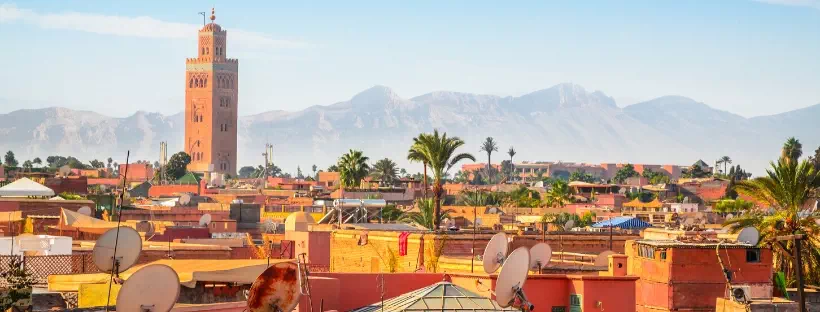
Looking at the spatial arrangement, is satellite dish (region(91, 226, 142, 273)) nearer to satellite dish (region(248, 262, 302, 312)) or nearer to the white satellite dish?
satellite dish (region(248, 262, 302, 312))

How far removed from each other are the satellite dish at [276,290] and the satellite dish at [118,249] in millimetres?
2109

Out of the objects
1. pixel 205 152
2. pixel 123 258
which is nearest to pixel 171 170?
pixel 205 152

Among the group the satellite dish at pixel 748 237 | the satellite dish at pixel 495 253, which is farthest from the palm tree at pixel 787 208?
the satellite dish at pixel 495 253

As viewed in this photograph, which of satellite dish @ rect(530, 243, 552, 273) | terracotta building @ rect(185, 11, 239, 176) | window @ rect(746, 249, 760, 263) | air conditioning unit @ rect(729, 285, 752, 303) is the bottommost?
air conditioning unit @ rect(729, 285, 752, 303)

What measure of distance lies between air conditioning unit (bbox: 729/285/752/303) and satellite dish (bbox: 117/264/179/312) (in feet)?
32.5

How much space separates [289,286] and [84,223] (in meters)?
18.5

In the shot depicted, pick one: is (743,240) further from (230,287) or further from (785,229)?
(230,287)

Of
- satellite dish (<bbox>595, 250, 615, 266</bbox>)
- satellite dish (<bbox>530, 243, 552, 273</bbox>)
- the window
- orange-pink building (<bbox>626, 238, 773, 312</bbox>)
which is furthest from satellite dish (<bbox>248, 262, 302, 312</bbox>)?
satellite dish (<bbox>595, 250, 615, 266</bbox>)

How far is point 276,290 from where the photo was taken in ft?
41.3

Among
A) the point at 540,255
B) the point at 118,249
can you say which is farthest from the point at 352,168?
the point at 118,249

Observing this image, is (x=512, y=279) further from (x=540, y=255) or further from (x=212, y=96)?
(x=212, y=96)

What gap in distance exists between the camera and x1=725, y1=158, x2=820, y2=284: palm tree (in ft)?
82.6

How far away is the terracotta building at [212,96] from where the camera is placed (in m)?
186

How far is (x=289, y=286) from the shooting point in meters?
12.6
